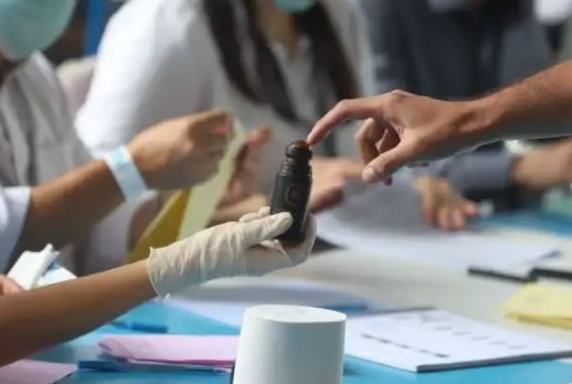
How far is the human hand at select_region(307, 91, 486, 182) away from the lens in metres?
0.98

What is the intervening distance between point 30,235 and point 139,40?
50 centimetres

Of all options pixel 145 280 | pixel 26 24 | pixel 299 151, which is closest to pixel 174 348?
pixel 145 280

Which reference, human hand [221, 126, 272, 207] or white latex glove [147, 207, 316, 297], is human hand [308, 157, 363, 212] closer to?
human hand [221, 126, 272, 207]

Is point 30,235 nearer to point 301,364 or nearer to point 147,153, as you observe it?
point 147,153

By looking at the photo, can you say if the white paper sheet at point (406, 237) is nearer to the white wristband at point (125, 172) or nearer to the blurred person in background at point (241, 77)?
the blurred person in background at point (241, 77)

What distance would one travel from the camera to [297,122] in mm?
1994

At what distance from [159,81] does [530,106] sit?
3.07 ft

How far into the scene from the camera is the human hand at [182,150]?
146 centimetres

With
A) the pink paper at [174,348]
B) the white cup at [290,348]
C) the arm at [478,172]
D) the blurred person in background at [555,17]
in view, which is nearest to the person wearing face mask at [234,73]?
the arm at [478,172]

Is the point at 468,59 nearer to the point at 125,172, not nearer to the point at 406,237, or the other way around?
the point at 406,237

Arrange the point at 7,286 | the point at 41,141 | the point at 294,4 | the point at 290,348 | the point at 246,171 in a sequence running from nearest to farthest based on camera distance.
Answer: the point at 290,348
the point at 7,286
the point at 41,141
the point at 246,171
the point at 294,4

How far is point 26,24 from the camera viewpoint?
147cm

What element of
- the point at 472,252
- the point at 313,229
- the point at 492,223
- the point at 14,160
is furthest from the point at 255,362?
the point at 492,223

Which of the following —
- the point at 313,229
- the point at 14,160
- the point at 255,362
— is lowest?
the point at 255,362
